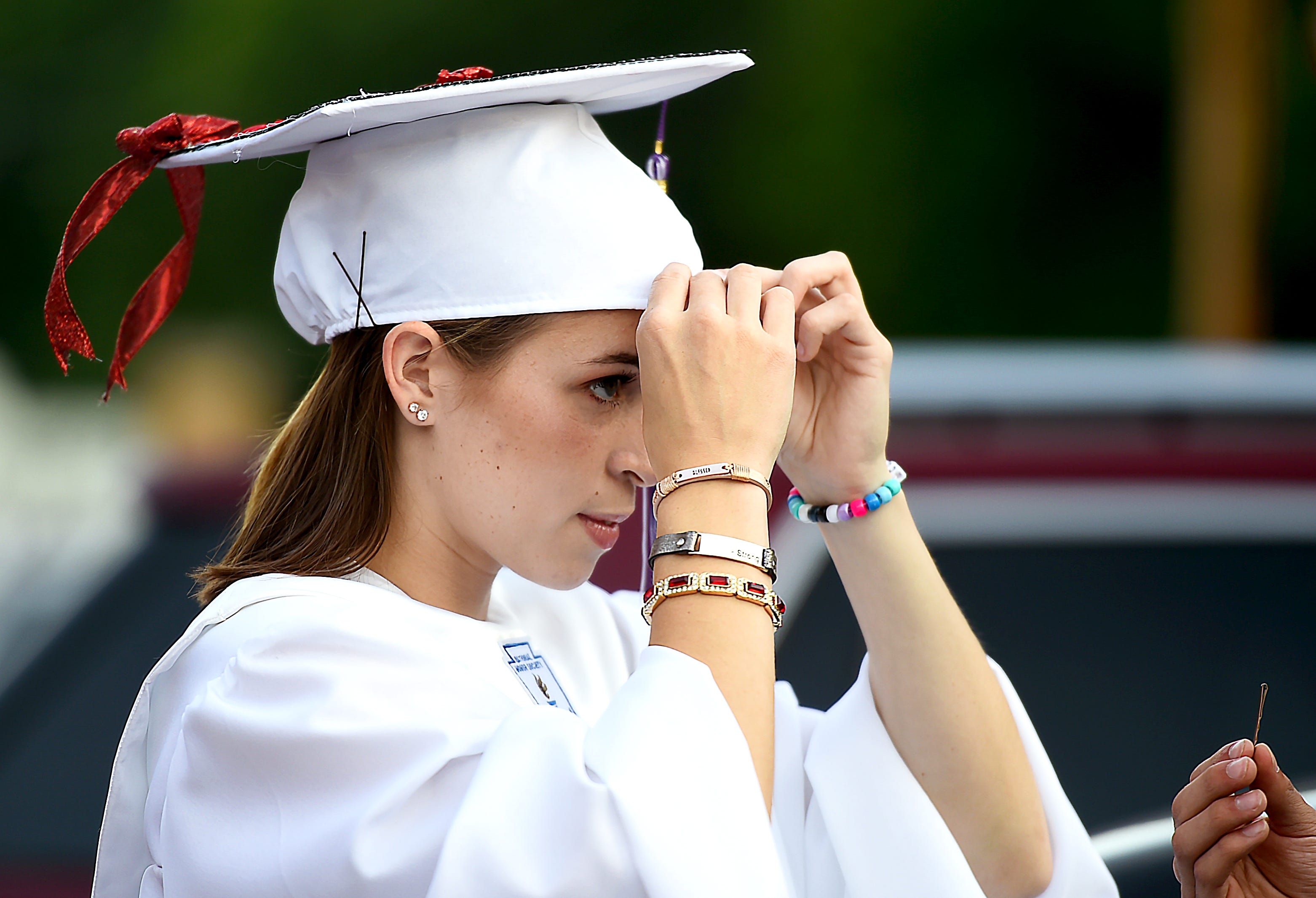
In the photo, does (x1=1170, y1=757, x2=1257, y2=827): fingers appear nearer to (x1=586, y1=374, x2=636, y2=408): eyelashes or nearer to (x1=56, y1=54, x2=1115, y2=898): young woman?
(x1=56, y1=54, x2=1115, y2=898): young woman

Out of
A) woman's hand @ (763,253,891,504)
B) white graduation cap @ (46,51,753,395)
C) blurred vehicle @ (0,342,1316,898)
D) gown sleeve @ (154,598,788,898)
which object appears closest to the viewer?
gown sleeve @ (154,598,788,898)

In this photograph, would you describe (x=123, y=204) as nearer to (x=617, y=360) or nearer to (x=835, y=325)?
(x=617, y=360)

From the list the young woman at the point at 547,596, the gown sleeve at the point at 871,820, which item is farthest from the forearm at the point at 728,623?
the gown sleeve at the point at 871,820

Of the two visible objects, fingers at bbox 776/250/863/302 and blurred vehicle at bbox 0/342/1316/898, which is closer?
fingers at bbox 776/250/863/302

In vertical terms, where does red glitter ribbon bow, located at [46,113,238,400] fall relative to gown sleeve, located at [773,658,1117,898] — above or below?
above

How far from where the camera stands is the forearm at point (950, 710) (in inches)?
84.6

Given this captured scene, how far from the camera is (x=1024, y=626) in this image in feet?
8.84

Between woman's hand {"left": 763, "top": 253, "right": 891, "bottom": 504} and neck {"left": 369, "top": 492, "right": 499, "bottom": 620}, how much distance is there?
0.53 m

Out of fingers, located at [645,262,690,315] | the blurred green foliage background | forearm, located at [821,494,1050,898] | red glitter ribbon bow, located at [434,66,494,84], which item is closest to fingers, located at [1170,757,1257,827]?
forearm, located at [821,494,1050,898]

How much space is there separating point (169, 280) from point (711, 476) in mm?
1082

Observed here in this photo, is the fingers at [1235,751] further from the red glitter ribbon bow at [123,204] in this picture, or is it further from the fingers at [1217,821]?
the red glitter ribbon bow at [123,204]

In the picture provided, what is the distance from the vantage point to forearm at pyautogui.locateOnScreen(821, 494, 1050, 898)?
2.15 m

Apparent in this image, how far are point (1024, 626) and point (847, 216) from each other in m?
6.70

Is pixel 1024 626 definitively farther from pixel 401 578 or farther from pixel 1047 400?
pixel 401 578
